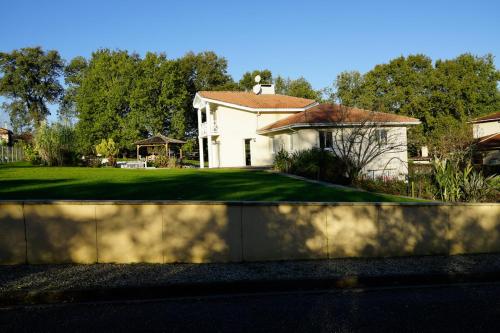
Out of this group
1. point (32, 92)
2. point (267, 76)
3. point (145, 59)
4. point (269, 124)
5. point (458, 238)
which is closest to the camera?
point (458, 238)

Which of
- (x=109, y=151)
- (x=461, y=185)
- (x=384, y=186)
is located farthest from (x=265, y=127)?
(x=461, y=185)

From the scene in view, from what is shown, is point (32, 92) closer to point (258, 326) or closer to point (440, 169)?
point (440, 169)

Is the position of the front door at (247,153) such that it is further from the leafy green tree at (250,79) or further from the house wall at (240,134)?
the leafy green tree at (250,79)

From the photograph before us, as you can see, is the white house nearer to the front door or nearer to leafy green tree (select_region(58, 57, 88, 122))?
→ the front door

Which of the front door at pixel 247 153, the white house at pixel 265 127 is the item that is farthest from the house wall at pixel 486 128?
the front door at pixel 247 153

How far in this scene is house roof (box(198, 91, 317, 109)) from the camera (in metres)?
34.7

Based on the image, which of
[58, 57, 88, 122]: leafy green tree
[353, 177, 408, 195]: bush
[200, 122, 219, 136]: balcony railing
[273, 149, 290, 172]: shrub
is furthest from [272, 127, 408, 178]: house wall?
[58, 57, 88, 122]: leafy green tree

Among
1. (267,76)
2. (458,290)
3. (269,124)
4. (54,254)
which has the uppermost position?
(267,76)

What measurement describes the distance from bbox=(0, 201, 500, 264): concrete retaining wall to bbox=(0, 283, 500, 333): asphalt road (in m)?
1.78

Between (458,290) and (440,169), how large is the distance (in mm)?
8144

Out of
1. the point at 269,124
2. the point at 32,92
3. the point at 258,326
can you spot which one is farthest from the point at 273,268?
the point at 32,92

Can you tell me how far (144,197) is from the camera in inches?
450

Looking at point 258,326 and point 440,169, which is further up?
point 440,169

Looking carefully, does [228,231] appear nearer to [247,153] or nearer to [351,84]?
[247,153]
